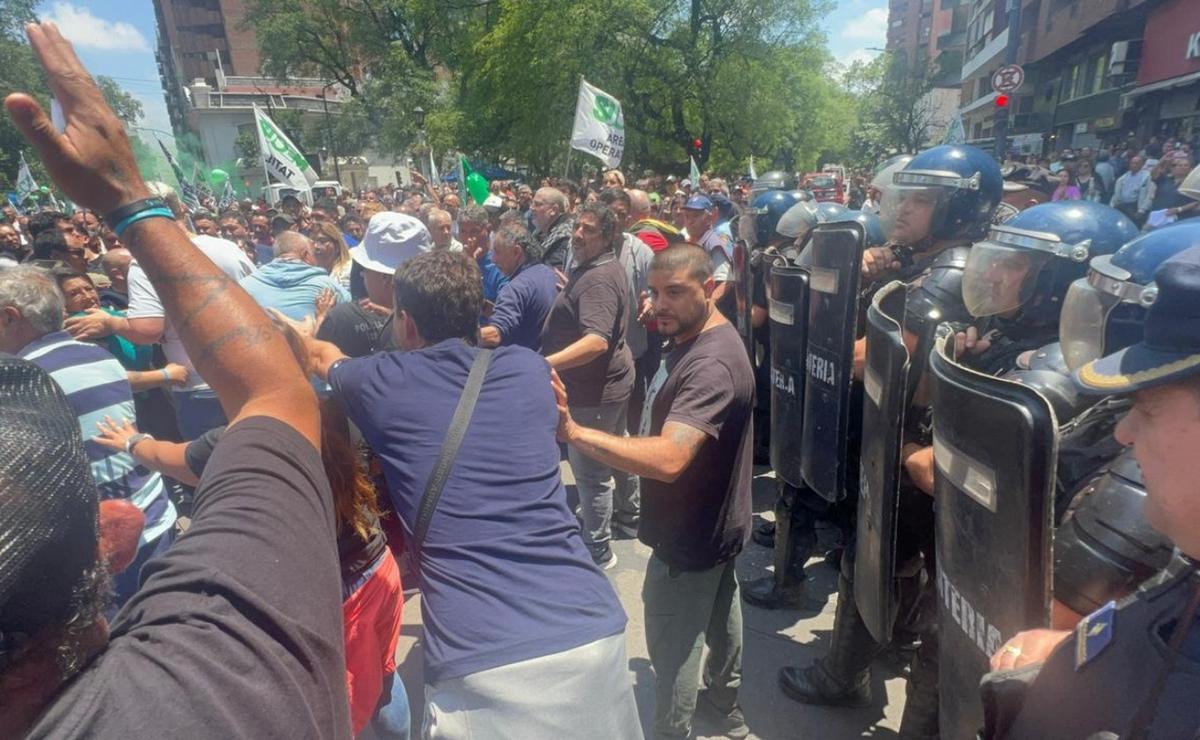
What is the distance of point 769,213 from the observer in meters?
5.84

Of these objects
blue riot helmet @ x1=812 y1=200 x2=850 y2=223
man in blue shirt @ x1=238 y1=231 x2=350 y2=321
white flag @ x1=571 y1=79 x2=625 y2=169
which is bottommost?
man in blue shirt @ x1=238 y1=231 x2=350 y2=321

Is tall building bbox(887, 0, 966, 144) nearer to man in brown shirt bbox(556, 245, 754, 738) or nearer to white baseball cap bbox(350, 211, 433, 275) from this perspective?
white baseball cap bbox(350, 211, 433, 275)

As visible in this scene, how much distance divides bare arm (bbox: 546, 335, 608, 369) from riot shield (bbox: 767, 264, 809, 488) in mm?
921

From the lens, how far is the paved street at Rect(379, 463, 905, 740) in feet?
9.04

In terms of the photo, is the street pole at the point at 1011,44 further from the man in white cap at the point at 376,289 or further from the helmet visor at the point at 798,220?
the man in white cap at the point at 376,289

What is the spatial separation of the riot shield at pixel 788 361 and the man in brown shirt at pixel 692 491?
65 centimetres

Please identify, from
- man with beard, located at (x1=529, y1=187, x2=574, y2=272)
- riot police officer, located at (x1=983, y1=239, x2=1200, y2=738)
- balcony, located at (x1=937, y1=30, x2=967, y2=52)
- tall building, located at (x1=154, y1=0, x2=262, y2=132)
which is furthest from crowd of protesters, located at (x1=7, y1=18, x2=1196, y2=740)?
balcony, located at (x1=937, y1=30, x2=967, y2=52)

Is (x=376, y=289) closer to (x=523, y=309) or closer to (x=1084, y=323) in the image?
(x=523, y=309)

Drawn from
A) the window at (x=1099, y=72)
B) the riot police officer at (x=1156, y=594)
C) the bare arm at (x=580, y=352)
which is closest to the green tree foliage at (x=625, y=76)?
the window at (x=1099, y=72)

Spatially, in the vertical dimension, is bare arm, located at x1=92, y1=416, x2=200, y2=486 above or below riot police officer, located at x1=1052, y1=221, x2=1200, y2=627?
below

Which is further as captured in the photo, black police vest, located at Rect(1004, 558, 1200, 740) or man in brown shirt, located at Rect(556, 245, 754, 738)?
man in brown shirt, located at Rect(556, 245, 754, 738)

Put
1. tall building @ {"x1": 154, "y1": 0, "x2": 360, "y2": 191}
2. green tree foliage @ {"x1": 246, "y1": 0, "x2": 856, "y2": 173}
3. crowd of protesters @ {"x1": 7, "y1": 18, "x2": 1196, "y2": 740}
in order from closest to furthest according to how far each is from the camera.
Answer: crowd of protesters @ {"x1": 7, "y1": 18, "x2": 1196, "y2": 740}, green tree foliage @ {"x1": 246, "y1": 0, "x2": 856, "y2": 173}, tall building @ {"x1": 154, "y1": 0, "x2": 360, "y2": 191}

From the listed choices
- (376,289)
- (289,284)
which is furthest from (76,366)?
(376,289)

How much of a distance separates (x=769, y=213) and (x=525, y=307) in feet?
9.78
